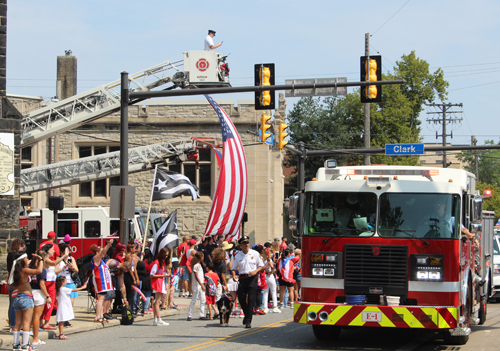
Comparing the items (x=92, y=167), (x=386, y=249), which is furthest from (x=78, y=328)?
(x=92, y=167)

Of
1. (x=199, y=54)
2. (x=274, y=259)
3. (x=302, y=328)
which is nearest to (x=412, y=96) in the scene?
(x=199, y=54)

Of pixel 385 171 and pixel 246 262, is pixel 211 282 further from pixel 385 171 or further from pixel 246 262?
pixel 385 171

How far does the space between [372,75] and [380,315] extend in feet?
22.6

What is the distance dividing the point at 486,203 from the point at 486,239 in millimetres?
60039

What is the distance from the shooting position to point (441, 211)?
1045 centimetres


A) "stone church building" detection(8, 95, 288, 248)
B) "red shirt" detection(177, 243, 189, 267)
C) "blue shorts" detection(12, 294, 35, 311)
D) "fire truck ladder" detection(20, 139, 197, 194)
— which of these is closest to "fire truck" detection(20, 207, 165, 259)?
"fire truck ladder" detection(20, 139, 197, 194)

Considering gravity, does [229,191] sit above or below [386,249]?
above

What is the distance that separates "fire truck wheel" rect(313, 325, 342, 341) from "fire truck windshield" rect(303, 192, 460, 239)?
1.89 m

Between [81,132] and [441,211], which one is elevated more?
[81,132]

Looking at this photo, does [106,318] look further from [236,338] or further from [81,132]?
[81,132]

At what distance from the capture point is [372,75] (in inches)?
607

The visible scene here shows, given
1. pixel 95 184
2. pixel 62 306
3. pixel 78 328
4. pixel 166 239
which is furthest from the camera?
pixel 95 184

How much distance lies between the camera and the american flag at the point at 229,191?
20.0 m

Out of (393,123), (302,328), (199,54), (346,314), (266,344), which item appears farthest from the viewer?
(393,123)
